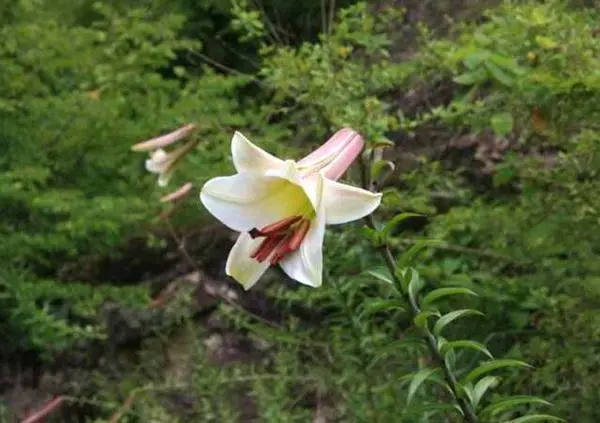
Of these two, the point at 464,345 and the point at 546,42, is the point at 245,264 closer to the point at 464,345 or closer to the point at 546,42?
the point at 464,345

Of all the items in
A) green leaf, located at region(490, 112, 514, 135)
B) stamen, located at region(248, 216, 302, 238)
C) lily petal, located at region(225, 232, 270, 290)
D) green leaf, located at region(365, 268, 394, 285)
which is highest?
stamen, located at region(248, 216, 302, 238)

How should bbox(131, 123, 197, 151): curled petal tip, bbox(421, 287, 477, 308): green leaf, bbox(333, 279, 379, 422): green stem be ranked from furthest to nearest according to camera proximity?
bbox(131, 123, 197, 151): curled petal tip < bbox(333, 279, 379, 422): green stem < bbox(421, 287, 477, 308): green leaf

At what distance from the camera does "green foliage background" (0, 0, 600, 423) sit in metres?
2.14

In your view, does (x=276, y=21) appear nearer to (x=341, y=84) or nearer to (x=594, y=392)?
(x=341, y=84)

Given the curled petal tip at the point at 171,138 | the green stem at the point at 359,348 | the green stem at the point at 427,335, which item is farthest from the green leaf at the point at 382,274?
the curled petal tip at the point at 171,138

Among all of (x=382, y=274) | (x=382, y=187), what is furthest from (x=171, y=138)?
(x=382, y=274)

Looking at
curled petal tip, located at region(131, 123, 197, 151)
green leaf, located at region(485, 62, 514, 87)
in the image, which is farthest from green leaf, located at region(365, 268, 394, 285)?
curled petal tip, located at region(131, 123, 197, 151)

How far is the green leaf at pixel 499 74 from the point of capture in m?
2.28

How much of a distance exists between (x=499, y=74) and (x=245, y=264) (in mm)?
1105

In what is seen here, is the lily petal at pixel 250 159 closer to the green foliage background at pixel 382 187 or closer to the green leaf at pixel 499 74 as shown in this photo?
the green foliage background at pixel 382 187

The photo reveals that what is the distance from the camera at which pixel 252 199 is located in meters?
1.32

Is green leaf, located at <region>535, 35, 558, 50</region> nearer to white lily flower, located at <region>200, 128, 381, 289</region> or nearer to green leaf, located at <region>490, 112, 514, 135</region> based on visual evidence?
green leaf, located at <region>490, 112, 514, 135</region>

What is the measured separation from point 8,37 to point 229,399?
1.27 meters

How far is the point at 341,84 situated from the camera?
234 cm
